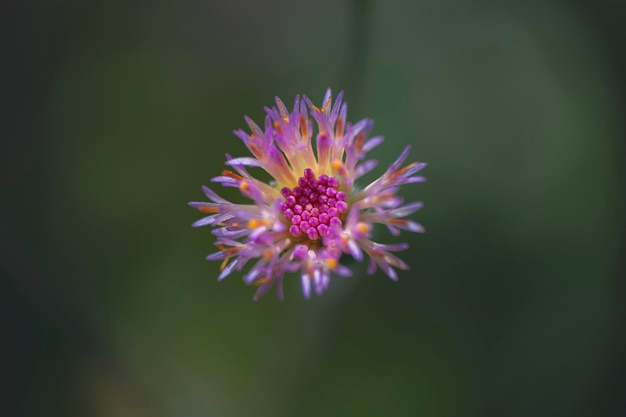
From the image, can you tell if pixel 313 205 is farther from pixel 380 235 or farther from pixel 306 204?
pixel 380 235

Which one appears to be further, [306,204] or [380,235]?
[380,235]

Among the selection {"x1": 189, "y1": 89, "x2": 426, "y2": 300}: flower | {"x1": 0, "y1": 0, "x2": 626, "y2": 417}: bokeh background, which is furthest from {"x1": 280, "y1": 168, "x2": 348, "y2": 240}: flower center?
{"x1": 0, "y1": 0, "x2": 626, "y2": 417}: bokeh background

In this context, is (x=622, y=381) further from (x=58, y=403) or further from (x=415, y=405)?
(x=58, y=403)

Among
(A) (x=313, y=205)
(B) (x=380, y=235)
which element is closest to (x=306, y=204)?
(A) (x=313, y=205)

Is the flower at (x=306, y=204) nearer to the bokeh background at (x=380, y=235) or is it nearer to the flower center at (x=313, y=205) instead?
the flower center at (x=313, y=205)
